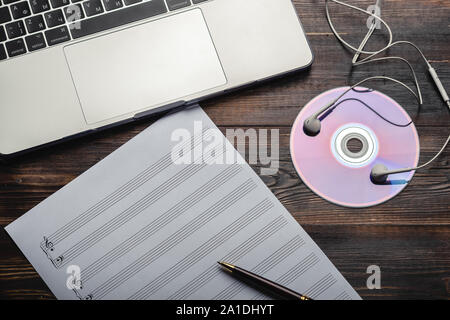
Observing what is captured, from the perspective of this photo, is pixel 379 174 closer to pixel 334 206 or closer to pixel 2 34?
pixel 334 206

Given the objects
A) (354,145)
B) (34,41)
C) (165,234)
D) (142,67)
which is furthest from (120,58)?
(354,145)

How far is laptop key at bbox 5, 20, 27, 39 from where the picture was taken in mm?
703

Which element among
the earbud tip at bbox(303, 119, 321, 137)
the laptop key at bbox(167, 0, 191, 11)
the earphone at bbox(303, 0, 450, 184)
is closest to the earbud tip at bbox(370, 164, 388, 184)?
the earphone at bbox(303, 0, 450, 184)

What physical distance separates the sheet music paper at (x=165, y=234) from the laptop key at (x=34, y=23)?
0.77 ft

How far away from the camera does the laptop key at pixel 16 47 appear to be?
70 cm

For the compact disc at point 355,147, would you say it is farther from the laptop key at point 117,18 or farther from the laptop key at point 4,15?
the laptop key at point 4,15

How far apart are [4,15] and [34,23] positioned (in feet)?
0.17

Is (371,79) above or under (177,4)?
under

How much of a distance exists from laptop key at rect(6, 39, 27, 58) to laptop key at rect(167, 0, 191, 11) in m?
0.24

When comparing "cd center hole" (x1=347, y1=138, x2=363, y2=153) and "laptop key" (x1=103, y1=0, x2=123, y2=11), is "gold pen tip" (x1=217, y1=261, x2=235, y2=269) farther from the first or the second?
"laptop key" (x1=103, y1=0, x2=123, y2=11)

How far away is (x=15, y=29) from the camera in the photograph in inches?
27.7

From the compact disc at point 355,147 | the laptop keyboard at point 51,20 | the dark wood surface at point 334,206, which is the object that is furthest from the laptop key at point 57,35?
the compact disc at point 355,147

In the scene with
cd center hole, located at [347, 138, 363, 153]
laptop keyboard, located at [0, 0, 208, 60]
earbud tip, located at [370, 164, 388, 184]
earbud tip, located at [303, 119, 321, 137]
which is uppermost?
laptop keyboard, located at [0, 0, 208, 60]

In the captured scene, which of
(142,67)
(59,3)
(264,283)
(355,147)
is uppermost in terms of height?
(59,3)
